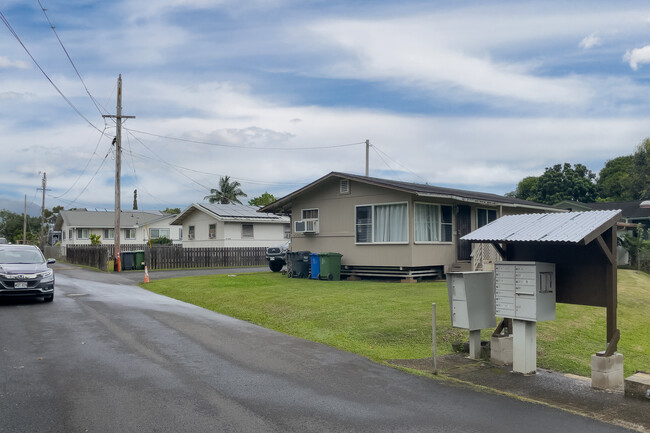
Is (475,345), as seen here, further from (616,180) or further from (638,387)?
(616,180)

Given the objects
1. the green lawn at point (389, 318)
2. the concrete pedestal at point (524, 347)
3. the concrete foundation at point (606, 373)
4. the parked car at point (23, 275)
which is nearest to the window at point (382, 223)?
the green lawn at point (389, 318)

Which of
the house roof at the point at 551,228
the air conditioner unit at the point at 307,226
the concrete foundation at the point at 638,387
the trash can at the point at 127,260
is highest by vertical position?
the air conditioner unit at the point at 307,226

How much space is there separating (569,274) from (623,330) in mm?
6218

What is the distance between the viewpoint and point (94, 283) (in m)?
21.8

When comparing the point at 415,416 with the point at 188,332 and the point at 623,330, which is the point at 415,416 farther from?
the point at 623,330

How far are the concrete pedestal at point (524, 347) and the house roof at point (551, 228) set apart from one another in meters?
1.20

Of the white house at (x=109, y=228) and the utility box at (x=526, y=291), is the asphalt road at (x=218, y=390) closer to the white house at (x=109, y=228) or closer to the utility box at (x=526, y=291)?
the utility box at (x=526, y=291)

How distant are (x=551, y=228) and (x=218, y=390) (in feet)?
16.2

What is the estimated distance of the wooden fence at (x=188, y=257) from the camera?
3120cm

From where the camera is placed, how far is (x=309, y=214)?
80.0 feet

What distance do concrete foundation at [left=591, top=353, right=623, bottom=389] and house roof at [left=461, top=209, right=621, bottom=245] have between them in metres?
1.51

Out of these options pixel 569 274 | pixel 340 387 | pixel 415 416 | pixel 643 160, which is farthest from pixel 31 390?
pixel 643 160

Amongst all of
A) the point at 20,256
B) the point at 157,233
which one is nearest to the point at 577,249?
the point at 20,256

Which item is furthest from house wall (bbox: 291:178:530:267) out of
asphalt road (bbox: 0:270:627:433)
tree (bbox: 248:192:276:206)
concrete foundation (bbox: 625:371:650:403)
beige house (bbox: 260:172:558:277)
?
tree (bbox: 248:192:276:206)
